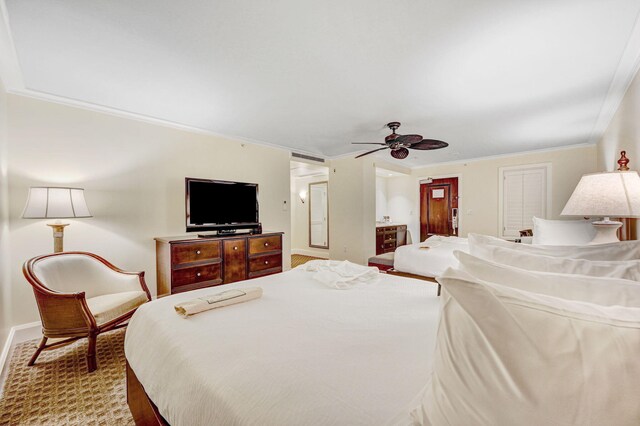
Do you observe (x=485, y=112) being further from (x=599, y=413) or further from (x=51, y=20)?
(x=51, y=20)

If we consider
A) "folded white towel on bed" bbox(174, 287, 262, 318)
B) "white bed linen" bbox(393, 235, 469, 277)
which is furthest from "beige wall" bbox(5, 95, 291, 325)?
"white bed linen" bbox(393, 235, 469, 277)

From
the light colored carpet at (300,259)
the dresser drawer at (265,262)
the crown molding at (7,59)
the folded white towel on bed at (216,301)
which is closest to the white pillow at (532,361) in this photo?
the folded white towel on bed at (216,301)

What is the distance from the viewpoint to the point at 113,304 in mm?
2350

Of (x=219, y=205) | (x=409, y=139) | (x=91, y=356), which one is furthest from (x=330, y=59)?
(x=91, y=356)

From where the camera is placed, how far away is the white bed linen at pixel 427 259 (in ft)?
11.5

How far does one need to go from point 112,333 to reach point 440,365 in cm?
336

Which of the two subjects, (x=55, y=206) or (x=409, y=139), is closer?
(x=55, y=206)

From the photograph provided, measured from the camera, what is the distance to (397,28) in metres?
1.84

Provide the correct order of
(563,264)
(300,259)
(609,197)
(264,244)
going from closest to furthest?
(563,264) < (609,197) < (264,244) < (300,259)

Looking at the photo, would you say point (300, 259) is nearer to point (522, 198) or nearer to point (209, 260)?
point (209, 260)

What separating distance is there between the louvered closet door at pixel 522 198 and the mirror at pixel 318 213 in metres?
4.24

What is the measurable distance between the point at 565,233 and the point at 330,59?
318 centimetres

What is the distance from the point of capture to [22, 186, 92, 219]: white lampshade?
2.42m

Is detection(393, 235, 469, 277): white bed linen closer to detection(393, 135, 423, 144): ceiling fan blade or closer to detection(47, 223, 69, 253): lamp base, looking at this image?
detection(393, 135, 423, 144): ceiling fan blade
